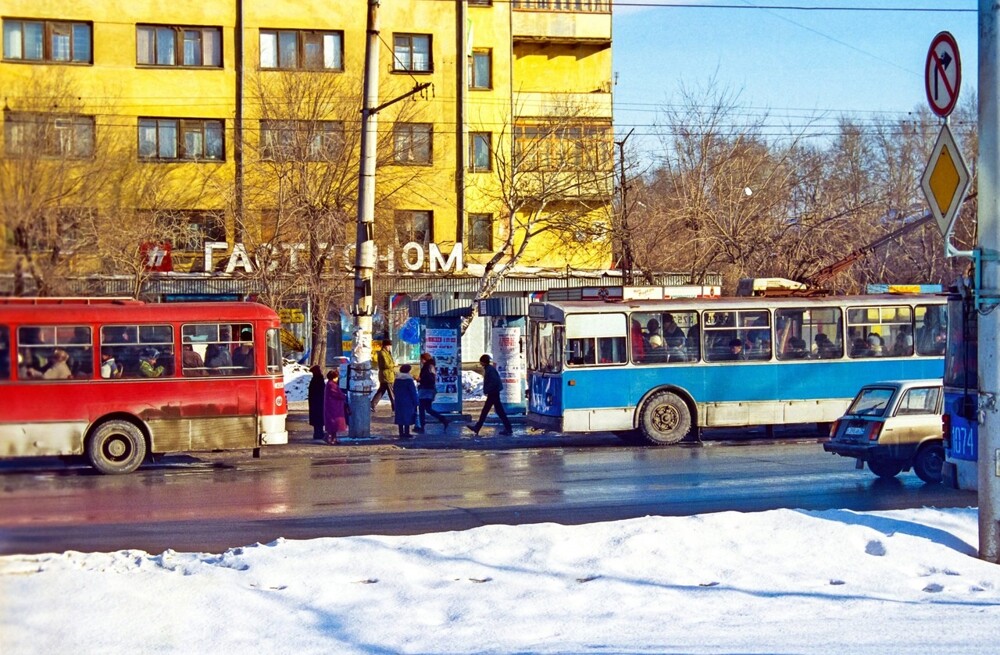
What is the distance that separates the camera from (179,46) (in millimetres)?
37781

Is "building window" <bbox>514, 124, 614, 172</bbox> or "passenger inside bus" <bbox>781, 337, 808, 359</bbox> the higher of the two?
"building window" <bbox>514, 124, 614, 172</bbox>

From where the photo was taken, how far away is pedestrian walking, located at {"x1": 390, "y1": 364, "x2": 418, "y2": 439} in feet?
77.3

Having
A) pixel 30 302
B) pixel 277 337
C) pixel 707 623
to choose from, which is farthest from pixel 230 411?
pixel 30 302

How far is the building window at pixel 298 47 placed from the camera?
1497 inches

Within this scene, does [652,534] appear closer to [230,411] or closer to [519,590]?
[519,590]

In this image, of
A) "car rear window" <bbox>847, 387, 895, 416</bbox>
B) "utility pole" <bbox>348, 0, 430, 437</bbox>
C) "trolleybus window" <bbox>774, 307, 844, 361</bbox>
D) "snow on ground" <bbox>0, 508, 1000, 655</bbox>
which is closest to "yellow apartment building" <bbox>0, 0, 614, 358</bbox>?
"utility pole" <bbox>348, 0, 430, 437</bbox>

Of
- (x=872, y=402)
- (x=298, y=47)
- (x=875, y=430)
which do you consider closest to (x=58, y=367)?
(x=875, y=430)

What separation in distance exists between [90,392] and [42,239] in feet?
42.7

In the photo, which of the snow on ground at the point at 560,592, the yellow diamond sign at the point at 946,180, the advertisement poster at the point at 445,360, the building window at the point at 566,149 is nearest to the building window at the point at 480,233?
the building window at the point at 566,149

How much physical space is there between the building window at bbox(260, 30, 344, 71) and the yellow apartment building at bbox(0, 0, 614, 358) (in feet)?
0.15

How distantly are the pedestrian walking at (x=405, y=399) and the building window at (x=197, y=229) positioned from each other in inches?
255

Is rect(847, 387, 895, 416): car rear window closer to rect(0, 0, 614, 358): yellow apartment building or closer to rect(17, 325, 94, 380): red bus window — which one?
rect(0, 0, 614, 358): yellow apartment building

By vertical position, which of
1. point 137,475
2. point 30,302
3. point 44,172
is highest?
point 44,172

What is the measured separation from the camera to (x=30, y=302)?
16.8 ft
